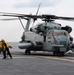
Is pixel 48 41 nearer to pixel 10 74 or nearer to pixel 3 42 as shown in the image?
pixel 3 42

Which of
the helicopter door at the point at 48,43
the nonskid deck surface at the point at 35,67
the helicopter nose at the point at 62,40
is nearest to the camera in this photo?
the nonskid deck surface at the point at 35,67

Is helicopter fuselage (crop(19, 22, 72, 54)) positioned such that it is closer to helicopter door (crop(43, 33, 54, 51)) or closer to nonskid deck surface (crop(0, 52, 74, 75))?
helicopter door (crop(43, 33, 54, 51))

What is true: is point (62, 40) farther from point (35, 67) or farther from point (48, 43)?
point (35, 67)

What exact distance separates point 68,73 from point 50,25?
18640 millimetres

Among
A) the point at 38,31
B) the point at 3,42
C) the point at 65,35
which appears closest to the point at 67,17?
the point at 65,35

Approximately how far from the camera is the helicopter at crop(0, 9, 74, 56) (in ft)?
103

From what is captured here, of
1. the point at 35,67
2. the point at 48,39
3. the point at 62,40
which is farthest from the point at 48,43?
the point at 35,67

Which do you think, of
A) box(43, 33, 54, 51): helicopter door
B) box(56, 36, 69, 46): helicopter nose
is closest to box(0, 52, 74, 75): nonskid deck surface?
box(56, 36, 69, 46): helicopter nose

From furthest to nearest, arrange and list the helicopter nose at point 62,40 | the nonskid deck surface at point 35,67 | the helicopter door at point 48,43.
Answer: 1. the helicopter door at point 48,43
2. the helicopter nose at point 62,40
3. the nonskid deck surface at point 35,67

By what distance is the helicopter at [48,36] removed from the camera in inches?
1236

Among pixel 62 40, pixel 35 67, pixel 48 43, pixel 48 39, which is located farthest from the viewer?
pixel 48 39

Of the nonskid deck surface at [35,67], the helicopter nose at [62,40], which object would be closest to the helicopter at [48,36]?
the helicopter nose at [62,40]

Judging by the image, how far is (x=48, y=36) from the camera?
107ft

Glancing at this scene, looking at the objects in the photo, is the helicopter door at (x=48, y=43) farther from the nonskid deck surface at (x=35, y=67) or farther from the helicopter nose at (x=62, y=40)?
the nonskid deck surface at (x=35, y=67)
